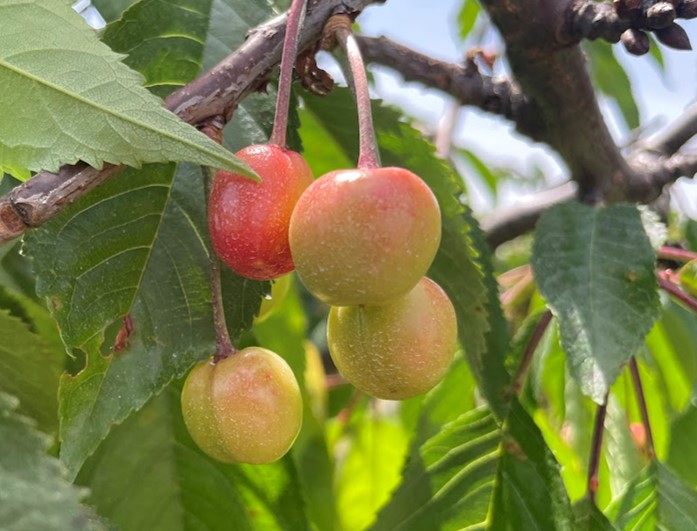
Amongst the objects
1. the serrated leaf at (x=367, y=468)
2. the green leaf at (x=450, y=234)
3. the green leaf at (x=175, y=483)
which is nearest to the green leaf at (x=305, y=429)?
the serrated leaf at (x=367, y=468)

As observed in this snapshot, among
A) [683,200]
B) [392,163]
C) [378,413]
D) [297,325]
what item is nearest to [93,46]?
[392,163]

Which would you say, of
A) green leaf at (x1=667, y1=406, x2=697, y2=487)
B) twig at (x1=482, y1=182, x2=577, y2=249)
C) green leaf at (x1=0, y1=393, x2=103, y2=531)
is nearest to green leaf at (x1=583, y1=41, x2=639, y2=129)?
twig at (x1=482, y1=182, x2=577, y2=249)

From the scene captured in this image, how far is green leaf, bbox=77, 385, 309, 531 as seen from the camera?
80 cm

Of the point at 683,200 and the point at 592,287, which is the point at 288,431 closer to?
the point at 592,287

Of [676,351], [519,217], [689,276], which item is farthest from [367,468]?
[689,276]

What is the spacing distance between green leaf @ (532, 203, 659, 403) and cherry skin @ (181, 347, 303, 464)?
0.75ft

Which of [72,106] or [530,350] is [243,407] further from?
[530,350]

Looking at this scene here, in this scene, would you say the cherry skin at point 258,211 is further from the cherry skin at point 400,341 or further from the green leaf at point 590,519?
the green leaf at point 590,519

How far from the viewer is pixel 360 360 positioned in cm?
55

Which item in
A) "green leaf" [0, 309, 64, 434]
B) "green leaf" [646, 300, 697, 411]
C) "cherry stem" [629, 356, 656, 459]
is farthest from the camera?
"green leaf" [646, 300, 697, 411]

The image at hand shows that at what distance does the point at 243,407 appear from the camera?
56 centimetres

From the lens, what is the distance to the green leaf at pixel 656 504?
82 cm

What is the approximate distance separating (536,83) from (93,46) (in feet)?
1.83

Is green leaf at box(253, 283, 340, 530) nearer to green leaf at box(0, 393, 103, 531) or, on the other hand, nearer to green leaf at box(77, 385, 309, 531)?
green leaf at box(77, 385, 309, 531)
